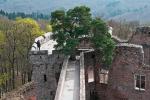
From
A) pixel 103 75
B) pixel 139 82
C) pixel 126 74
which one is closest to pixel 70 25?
pixel 103 75

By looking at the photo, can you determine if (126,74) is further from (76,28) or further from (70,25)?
(70,25)

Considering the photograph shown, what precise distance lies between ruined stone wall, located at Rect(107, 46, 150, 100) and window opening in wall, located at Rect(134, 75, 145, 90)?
341 millimetres

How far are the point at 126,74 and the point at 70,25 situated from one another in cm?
866

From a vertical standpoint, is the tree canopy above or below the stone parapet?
above

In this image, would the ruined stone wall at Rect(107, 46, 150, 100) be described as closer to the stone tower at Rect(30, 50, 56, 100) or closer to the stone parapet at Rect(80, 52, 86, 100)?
the stone parapet at Rect(80, 52, 86, 100)

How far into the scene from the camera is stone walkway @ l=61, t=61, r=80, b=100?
3618 centimetres

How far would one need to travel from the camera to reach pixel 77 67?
151 ft

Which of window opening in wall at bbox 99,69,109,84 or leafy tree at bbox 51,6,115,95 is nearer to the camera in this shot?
leafy tree at bbox 51,6,115,95

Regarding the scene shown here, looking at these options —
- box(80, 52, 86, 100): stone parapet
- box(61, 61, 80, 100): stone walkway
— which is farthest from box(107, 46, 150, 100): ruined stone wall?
box(61, 61, 80, 100): stone walkway

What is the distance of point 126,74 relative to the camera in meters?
42.7

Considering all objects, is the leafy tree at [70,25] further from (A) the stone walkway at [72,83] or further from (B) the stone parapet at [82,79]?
(A) the stone walkway at [72,83]

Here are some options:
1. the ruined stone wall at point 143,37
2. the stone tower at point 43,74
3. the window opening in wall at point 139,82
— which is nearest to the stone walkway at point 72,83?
the stone tower at point 43,74

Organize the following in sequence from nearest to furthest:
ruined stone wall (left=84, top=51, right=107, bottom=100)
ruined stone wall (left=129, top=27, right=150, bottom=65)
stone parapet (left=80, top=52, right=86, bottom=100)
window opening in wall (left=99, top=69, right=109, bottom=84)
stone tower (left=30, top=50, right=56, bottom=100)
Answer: stone parapet (left=80, top=52, right=86, bottom=100) → ruined stone wall (left=84, top=51, right=107, bottom=100) → window opening in wall (left=99, top=69, right=109, bottom=84) → ruined stone wall (left=129, top=27, right=150, bottom=65) → stone tower (left=30, top=50, right=56, bottom=100)

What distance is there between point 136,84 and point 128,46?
3.57 meters
